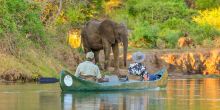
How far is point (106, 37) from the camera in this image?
32.6 meters

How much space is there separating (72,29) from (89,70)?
1559cm

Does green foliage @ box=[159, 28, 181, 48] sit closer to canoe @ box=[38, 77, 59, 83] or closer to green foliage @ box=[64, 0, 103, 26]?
green foliage @ box=[64, 0, 103, 26]

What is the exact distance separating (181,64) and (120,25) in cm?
777

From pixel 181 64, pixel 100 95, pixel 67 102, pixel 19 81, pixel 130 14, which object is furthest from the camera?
pixel 130 14

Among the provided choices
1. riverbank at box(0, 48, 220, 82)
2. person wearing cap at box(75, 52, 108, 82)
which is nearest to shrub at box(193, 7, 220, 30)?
riverbank at box(0, 48, 220, 82)

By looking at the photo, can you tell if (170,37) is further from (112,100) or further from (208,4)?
(112,100)

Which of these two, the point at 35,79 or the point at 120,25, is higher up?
the point at 120,25

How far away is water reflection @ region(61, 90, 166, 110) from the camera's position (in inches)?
706

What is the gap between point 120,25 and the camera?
32094 millimetres

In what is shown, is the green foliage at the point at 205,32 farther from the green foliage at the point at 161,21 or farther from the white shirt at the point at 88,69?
the white shirt at the point at 88,69

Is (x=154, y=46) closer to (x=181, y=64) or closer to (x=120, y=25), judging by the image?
(x=181, y=64)

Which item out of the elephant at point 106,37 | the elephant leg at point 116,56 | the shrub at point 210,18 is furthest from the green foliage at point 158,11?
the elephant leg at point 116,56

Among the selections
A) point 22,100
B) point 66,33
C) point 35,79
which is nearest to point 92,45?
point 66,33

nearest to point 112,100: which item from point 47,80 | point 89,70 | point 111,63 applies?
point 89,70
